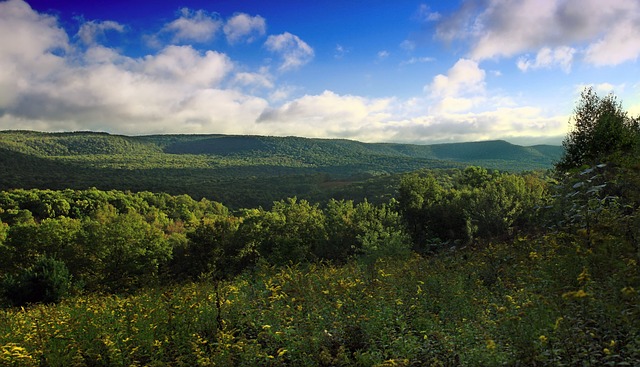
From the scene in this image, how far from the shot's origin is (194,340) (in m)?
6.46

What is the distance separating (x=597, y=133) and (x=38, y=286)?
109 feet

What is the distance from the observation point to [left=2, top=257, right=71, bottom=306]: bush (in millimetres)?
21927

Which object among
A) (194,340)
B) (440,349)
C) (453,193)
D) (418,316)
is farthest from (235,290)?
(453,193)

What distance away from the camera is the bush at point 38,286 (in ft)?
71.9

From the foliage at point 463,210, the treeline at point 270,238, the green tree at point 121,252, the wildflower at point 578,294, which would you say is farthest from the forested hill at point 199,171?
the wildflower at point 578,294

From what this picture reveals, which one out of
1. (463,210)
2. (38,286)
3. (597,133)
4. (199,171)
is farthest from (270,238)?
(199,171)

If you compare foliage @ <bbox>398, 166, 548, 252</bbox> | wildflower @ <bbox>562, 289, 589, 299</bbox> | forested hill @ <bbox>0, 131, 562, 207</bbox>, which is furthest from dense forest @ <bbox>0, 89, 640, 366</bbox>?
forested hill @ <bbox>0, 131, 562, 207</bbox>

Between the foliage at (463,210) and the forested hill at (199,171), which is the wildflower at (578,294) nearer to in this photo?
the foliage at (463,210)

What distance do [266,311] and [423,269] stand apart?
4.56m

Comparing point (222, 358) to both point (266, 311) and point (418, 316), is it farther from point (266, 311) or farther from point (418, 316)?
point (418, 316)

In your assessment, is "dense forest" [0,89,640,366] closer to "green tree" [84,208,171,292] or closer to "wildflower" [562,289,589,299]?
"wildflower" [562,289,589,299]

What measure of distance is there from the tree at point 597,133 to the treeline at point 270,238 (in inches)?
134

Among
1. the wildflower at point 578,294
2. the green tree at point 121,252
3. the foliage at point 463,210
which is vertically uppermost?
the wildflower at point 578,294

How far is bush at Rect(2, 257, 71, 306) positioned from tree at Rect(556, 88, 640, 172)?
29.3 metres
